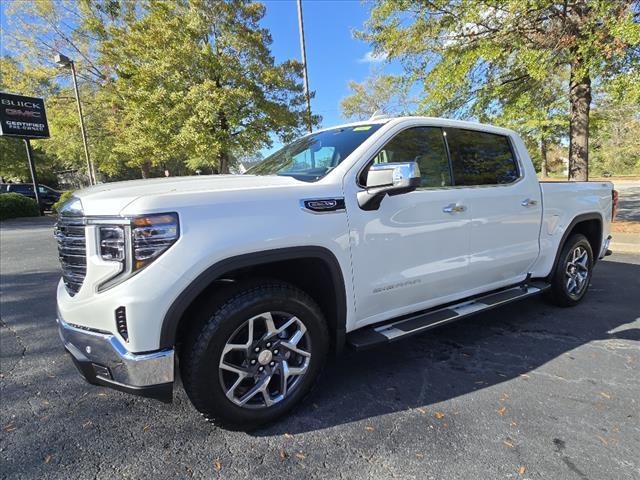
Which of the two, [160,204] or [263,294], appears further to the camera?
[263,294]

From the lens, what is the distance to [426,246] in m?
2.79

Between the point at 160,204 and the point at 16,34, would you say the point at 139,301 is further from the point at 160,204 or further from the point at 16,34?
the point at 16,34

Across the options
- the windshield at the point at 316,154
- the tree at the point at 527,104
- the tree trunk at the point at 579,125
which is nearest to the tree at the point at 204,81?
the tree at the point at 527,104

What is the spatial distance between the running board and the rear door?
13cm

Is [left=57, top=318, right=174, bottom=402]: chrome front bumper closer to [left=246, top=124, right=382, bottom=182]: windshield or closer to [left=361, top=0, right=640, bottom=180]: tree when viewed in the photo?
[left=246, top=124, right=382, bottom=182]: windshield

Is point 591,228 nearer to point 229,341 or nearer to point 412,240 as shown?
point 412,240

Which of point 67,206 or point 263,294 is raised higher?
point 67,206

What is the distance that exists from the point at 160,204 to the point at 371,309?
154 cm

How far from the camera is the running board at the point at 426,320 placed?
8.39 feet

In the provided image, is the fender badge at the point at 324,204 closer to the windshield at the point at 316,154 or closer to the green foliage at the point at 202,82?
the windshield at the point at 316,154

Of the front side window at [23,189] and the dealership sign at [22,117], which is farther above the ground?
the dealership sign at [22,117]

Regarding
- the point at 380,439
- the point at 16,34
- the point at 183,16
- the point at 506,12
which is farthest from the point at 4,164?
the point at 380,439

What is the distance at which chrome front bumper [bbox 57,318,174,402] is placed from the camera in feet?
6.14

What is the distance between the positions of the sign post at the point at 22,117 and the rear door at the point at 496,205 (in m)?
21.2
